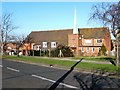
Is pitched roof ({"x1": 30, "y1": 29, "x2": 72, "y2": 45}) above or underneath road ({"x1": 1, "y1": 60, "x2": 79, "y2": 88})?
above

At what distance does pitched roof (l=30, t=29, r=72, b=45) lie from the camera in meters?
81.6

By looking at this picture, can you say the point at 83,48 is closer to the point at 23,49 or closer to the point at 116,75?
the point at 23,49

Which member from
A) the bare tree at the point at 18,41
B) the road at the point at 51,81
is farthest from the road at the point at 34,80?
the bare tree at the point at 18,41

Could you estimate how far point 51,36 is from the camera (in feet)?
279

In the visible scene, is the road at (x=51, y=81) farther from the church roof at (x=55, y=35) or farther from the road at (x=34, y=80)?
the church roof at (x=55, y=35)

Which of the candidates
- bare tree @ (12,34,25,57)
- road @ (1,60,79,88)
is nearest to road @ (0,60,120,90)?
road @ (1,60,79,88)

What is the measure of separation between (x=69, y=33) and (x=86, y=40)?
22.6 feet

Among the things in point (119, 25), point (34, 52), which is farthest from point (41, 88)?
point (34, 52)

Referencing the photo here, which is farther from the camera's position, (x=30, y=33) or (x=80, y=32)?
(x=30, y=33)

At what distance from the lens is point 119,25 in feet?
87.3

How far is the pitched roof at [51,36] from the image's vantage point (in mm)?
81625

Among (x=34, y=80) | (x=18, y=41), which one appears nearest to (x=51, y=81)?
(x=34, y=80)

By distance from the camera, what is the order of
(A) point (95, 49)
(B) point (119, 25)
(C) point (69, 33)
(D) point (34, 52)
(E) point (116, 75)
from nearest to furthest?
1. (E) point (116, 75)
2. (B) point (119, 25)
3. (D) point (34, 52)
4. (A) point (95, 49)
5. (C) point (69, 33)

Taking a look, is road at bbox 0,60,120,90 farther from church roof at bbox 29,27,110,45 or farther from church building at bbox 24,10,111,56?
church roof at bbox 29,27,110,45
